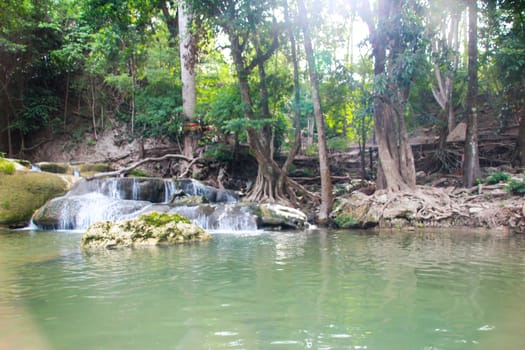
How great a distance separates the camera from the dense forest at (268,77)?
39.2ft

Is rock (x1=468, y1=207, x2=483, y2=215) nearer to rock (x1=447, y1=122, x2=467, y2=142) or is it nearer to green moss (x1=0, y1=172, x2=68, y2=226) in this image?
rock (x1=447, y1=122, x2=467, y2=142)

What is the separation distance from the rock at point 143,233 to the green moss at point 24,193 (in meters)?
5.78

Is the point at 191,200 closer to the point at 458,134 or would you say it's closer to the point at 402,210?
the point at 402,210

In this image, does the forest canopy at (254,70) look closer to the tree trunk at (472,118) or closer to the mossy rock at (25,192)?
the tree trunk at (472,118)

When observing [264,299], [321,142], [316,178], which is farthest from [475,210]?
[264,299]

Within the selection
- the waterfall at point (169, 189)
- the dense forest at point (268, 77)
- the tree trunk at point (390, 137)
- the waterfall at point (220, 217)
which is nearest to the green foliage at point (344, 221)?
the dense forest at point (268, 77)

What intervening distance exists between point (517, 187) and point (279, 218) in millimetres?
6341

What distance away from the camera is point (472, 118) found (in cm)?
1273

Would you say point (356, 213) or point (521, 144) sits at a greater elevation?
point (521, 144)

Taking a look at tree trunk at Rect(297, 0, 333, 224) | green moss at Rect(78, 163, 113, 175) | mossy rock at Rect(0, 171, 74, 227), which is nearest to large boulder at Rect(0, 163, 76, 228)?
mossy rock at Rect(0, 171, 74, 227)

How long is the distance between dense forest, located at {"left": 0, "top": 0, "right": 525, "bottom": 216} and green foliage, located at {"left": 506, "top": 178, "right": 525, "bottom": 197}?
1.77 metres

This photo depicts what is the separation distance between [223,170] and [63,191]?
6760 millimetres

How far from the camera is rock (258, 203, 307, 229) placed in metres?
10.8

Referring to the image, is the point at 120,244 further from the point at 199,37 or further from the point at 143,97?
the point at 143,97
